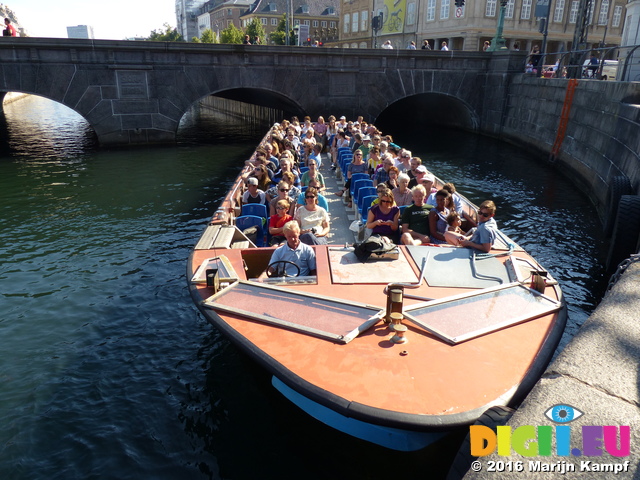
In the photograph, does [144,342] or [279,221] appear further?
[279,221]

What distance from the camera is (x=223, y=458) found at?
16.8ft

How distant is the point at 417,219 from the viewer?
7.48 meters

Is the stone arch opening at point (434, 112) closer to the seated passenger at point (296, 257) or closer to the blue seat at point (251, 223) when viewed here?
the blue seat at point (251, 223)

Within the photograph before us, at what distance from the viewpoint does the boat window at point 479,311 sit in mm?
4739

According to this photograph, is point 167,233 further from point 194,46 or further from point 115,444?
point 194,46

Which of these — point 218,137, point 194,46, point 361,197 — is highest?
point 194,46

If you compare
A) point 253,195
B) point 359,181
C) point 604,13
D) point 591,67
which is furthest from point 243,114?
point 604,13

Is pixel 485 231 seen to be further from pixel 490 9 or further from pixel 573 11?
pixel 573 11

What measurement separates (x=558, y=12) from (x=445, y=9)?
11210mm

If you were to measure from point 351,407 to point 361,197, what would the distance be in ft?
21.1

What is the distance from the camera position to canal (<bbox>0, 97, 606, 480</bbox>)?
16.6 ft

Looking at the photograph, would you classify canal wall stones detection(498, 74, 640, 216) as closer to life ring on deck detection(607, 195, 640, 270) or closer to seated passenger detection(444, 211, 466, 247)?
life ring on deck detection(607, 195, 640, 270)

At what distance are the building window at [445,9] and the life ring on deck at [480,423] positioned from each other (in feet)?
154

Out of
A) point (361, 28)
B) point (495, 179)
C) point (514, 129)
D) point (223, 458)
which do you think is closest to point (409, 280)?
point (223, 458)
